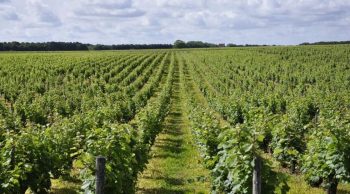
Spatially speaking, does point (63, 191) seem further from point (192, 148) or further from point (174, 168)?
point (192, 148)

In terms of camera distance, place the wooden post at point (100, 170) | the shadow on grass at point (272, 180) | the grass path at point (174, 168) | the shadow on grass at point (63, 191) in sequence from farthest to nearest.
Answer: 1. the grass path at point (174, 168)
2. the shadow on grass at point (63, 191)
3. the shadow on grass at point (272, 180)
4. the wooden post at point (100, 170)

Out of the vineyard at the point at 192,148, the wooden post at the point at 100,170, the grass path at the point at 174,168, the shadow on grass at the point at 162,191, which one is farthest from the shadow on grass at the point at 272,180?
the shadow on grass at the point at 162,191

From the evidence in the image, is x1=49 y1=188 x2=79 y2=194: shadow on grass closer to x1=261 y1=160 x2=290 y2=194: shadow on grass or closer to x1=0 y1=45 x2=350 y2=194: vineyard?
x1=0 y1=45 x2=350 y2=194: vineyard

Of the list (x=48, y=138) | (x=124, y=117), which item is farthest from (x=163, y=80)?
(x=48, y=138)

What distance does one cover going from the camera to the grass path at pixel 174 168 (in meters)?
13.6

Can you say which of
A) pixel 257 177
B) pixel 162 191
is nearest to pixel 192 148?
pixel 162 191

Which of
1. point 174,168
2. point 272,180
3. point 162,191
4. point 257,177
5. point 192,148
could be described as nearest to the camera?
point 257,177

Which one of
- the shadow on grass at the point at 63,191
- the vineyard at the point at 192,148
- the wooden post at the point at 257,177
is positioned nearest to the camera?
the wooden post at the point at 257,177

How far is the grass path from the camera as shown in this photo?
1358 centimetres

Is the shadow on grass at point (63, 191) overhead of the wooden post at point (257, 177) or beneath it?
beneath

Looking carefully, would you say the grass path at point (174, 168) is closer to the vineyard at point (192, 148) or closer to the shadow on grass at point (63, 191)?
the vineyard at point (192, 148)

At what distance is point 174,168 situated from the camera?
639 inches

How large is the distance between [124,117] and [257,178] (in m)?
21.0

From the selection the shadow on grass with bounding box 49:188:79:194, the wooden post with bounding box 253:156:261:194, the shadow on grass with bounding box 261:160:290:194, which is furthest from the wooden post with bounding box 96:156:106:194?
the shadow on grass with bounding box 49:188:79:194
